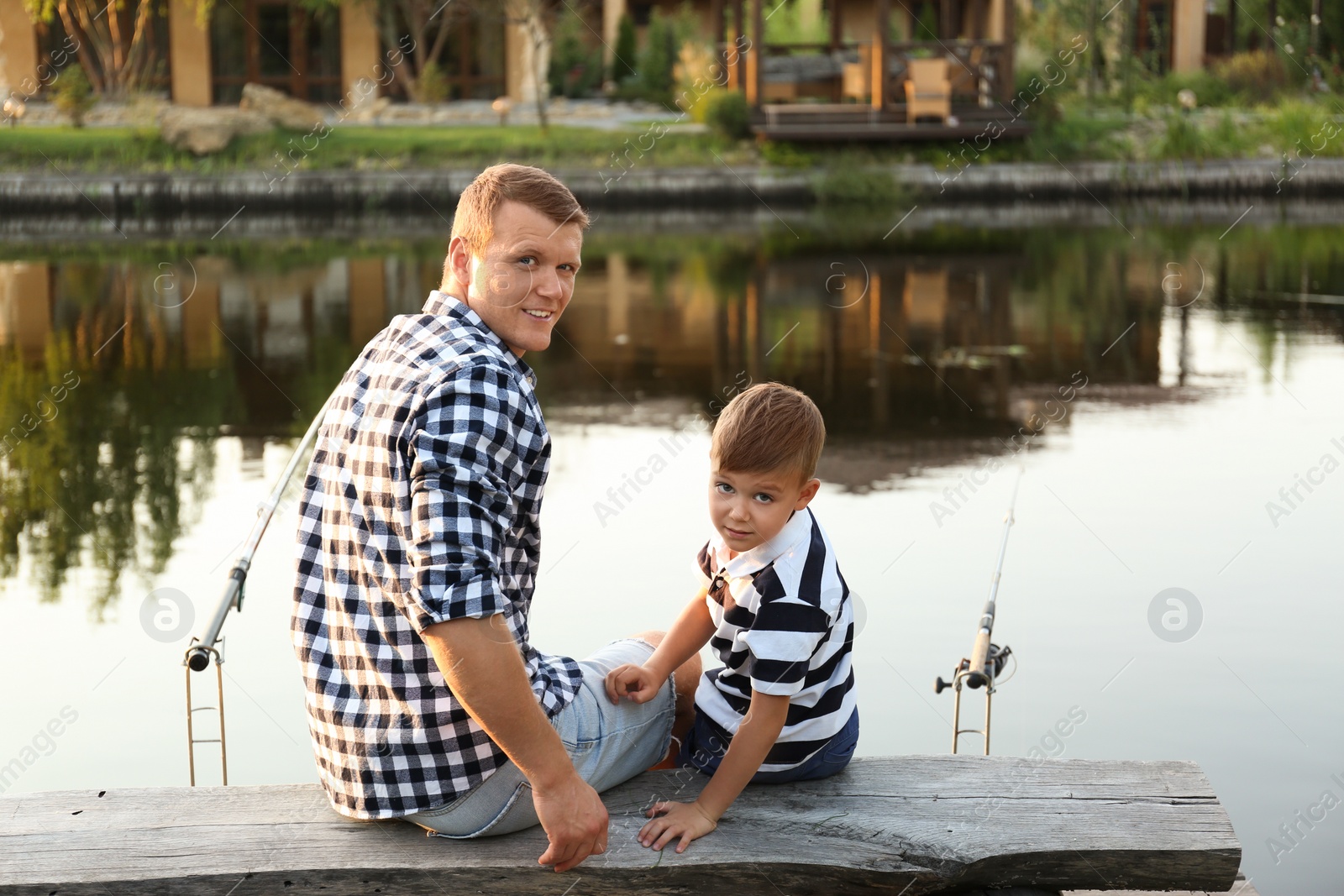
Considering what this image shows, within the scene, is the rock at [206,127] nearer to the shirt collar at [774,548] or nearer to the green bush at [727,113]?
the green bush at [727,113]

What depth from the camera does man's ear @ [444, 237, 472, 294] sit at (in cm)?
229

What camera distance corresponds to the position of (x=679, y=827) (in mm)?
2311

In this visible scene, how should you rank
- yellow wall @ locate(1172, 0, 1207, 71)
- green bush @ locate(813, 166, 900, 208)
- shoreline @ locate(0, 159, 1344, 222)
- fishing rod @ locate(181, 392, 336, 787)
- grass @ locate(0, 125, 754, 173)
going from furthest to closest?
1. yellow wall @ locate(1172, 0, 1207, 71)
2. grass @ locate(0, 125, 754, 173)
3. green bush @ locate(813, 166, 900, 208)
4. shoreline @ locate(0, 159, 1344, 222)
5. fishing rod @ locate(181, 392, 336, 787)

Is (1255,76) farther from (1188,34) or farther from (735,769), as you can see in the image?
(735,769)

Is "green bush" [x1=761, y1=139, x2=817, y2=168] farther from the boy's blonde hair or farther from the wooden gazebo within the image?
the boy's blonde hair

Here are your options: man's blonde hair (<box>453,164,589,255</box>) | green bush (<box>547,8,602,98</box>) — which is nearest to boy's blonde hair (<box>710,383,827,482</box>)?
man's blonde hair (<box>453,164,589,255</box>)

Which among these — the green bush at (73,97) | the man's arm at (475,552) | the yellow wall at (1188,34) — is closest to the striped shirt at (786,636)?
the man's arm at (475,552)

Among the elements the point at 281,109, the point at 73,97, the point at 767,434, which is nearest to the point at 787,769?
the point at 767,434

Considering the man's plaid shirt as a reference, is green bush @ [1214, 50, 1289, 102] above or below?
above

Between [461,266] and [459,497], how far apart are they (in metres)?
0.41

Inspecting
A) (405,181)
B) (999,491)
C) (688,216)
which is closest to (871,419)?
(999,491)

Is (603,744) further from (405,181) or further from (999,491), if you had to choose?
(405,181)

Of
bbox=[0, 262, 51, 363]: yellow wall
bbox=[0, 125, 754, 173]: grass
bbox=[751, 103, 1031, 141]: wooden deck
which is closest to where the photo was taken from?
bbox=[0, 262, 51, 363]: yellow wall

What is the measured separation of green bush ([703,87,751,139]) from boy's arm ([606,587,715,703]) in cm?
2015
